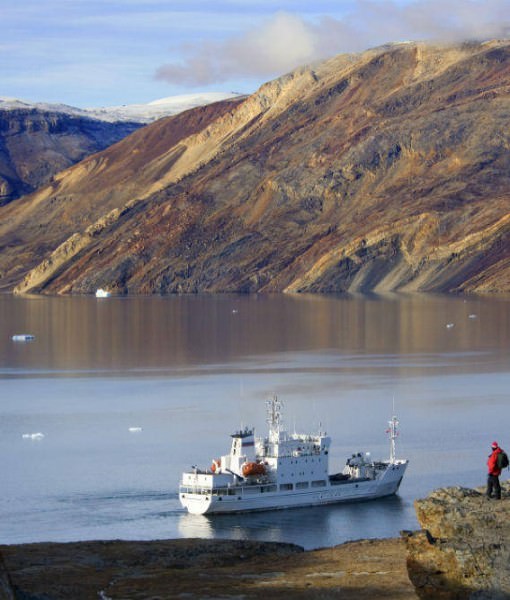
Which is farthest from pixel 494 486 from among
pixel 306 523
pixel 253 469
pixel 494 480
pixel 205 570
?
pixel 253 469

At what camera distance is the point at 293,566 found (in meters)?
32.6

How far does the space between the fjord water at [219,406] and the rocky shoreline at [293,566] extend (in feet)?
17.2

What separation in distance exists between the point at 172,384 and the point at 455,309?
82.3 metres

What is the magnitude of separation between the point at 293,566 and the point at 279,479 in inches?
543

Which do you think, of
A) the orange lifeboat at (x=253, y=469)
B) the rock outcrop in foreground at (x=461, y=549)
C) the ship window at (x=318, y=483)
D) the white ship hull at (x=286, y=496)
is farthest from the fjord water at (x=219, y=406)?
the rock outcrop in foreground at (x=461, y=549)

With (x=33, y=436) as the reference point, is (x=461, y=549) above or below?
above

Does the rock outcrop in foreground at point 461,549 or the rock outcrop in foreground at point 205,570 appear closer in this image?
the rock outcrop in foreground at point 461,549

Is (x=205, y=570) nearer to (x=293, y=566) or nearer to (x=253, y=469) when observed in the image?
(x=293, y=566)

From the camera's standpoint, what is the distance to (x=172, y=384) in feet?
287

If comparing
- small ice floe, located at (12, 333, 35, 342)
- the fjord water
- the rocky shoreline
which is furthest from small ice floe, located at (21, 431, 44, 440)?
small ice floe, located at (12, 333, 35, 342)

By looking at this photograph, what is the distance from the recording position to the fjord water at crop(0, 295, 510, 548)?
44625mm

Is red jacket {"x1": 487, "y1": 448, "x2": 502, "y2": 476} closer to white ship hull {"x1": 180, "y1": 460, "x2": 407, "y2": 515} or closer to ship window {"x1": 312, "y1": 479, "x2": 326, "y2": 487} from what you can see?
white ship hull {"x1": 180, "y1": 460, "x2": 407, "y2": 515}

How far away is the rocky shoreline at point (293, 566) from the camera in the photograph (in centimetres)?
2225

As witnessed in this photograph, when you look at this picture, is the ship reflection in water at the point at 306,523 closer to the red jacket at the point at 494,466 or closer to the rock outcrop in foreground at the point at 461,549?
the red jacket at the point at 494,466
